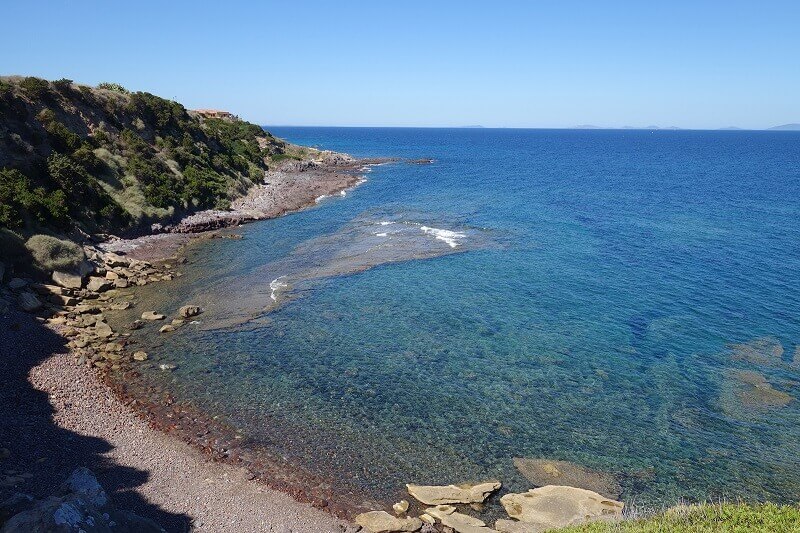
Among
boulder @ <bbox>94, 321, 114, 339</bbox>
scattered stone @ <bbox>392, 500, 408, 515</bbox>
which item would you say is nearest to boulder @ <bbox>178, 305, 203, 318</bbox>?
boulder @ <bbox>94, 321, 114, 339</bbox>

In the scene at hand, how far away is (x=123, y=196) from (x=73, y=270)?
785 inches

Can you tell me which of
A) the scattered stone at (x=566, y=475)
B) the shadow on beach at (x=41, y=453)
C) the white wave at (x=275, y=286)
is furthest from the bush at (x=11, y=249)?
the scattered stone at (x=566, y=475)

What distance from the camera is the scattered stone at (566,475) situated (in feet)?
73.4

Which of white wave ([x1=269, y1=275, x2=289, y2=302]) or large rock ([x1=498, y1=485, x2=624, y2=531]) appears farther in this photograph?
white wave ([x1=269, y1=275, x2=289, y2=302])

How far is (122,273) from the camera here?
45.3 meters

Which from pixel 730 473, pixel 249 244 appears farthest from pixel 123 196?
pixel 730 473

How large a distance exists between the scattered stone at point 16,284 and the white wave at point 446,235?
39879mm

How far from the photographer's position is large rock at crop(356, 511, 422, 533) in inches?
771

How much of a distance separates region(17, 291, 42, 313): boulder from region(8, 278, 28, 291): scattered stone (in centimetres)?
96

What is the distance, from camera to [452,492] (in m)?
21.7

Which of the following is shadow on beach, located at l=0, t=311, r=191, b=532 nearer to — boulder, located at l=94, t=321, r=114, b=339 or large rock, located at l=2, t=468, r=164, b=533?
large rock, located at l=2, t=468, r=164, b=533

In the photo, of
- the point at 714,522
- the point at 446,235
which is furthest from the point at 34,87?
the point at 714,522

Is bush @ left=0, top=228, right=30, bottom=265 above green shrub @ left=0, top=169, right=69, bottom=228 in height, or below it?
below

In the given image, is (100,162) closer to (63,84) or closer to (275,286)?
(63,84)
